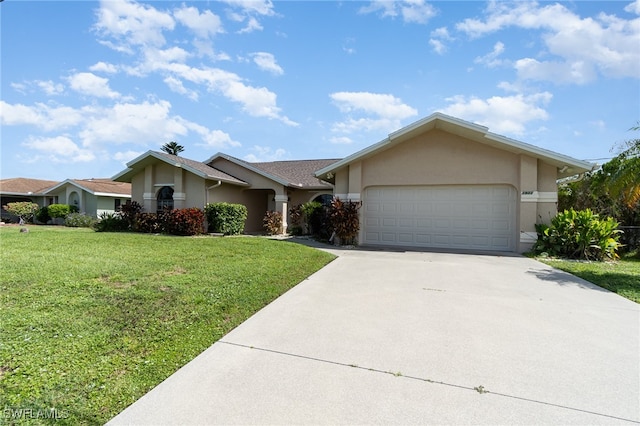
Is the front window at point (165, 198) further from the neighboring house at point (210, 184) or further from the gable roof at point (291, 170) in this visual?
the gable roof at point (291, 170)

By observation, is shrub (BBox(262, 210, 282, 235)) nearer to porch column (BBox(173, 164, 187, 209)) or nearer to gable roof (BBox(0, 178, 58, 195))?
porch column (BBox(173, 164, 187, 209))

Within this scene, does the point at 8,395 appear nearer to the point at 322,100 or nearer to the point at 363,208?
the point at 363,208

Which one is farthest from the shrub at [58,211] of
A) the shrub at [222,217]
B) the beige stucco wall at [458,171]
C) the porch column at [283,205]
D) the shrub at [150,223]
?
the beige stucco wall at [458,171]

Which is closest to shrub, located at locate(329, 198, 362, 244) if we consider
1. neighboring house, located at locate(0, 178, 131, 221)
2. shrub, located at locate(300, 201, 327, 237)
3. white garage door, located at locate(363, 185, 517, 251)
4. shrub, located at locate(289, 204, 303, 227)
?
white garage door, located at locate(363, 185, 517, 251)

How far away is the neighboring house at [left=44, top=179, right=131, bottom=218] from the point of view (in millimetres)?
23469

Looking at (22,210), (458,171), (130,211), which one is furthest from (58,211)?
(458,171)

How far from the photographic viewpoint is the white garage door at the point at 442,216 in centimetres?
1166

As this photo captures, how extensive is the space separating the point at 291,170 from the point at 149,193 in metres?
8.63

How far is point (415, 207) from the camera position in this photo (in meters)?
12.5

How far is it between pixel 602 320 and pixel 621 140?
40.7 ft

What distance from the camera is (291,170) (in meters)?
21.2

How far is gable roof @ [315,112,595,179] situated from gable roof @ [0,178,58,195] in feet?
94.5

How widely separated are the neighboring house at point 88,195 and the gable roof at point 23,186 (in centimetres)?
246

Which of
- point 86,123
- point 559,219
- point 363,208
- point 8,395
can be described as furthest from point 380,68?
point 86,123
